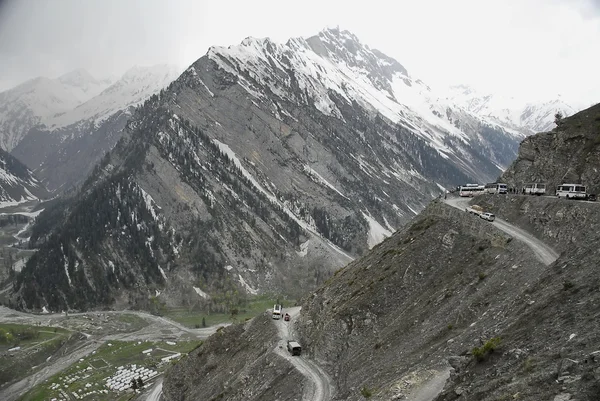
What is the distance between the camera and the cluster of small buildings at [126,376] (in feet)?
438

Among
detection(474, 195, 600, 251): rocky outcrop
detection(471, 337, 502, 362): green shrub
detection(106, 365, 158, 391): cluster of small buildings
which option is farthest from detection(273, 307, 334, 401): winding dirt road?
detection(106, 365, 158, 391): cluster of small buildings

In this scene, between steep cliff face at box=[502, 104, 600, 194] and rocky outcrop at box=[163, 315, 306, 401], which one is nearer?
rocky outcrop at box=[163, 315, 306, 401]

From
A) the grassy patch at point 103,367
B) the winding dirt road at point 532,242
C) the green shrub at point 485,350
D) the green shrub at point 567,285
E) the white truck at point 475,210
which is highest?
the grassy patch at point 103,367

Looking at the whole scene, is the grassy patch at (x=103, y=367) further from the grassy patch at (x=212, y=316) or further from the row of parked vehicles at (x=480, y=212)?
the row of parked vehicles at (x=480, y=212)

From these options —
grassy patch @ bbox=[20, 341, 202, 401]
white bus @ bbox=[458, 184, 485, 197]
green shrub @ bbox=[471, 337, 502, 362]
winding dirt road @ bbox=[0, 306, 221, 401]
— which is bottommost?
green shrub @ bbox=[471, 337, 502, 362]

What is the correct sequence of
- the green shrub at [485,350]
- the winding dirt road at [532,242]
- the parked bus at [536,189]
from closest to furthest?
1. the green shrub at [485,350]
2. the winding dirt road at [532,242]
3. the parked bus at [536,189]

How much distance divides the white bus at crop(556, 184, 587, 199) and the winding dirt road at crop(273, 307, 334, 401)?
34.8m

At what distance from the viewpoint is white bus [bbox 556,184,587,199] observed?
53219 millimetres

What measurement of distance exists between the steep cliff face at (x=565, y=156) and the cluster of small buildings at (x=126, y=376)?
116 meters

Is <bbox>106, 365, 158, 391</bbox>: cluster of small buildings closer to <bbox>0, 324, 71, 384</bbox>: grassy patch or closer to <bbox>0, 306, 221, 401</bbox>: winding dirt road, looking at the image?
<bbox>0, 306, 221, 401</bbox>: winding dirt road

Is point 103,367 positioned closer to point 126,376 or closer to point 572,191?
point 126,376

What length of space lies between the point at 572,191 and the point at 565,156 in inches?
479

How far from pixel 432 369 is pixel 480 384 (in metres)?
12.4

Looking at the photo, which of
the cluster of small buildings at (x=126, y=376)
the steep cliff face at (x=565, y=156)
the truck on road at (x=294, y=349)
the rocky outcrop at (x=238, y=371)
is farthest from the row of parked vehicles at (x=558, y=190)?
the cluster of small buildings at (x=126, y=376)
